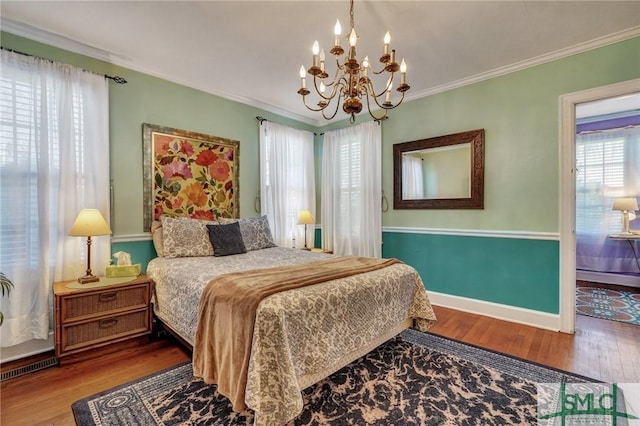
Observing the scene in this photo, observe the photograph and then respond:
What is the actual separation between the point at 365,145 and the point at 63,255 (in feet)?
11.8

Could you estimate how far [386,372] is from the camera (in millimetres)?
2098

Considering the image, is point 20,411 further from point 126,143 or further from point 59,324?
point 126,143

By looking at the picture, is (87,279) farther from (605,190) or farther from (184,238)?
(605,190)

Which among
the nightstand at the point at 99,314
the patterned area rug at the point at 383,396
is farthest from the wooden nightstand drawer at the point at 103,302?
the patterned area rug at the point at 383,396

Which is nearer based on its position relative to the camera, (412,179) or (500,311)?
(500,311)

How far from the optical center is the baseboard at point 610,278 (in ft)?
13.9

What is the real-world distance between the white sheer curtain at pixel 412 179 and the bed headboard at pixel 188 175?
219 centimetres

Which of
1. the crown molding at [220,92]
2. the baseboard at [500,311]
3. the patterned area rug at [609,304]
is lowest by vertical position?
the patterned area rug at [609,304]

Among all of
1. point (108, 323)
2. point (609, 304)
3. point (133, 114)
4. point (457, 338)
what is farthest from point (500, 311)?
point (133, 114)

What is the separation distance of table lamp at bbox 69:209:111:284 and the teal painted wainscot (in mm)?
3260

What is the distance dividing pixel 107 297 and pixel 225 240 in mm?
1077

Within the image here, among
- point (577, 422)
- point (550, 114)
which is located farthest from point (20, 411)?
point (550, 114)

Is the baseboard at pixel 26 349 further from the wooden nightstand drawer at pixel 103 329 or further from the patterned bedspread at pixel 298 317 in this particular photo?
the patterned bedspread at pixel 298 317

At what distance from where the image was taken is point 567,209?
2.76 metres
